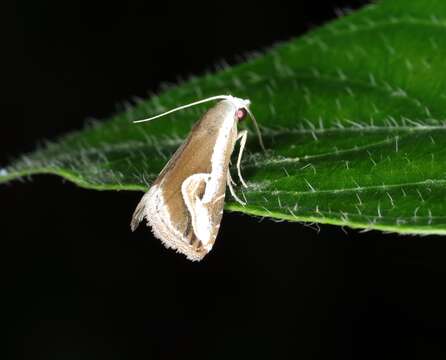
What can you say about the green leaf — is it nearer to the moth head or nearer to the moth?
the moth

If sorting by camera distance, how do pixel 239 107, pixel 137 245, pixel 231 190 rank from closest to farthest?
pixel 231 190, pixel 239 107, pixel 137 245

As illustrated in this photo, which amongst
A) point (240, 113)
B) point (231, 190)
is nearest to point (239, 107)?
point (240, 113)

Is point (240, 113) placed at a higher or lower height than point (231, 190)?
higher

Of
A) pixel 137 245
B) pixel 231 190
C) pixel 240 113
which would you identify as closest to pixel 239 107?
pixel 240 113

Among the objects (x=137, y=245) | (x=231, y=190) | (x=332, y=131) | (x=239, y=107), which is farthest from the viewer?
(x=137, y=245)

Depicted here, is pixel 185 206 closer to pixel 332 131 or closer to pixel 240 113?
pixel 240 113

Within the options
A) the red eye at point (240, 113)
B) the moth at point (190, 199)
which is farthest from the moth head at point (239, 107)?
the moth at point (190, 199)

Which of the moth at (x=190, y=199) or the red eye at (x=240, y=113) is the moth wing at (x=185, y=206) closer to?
the moth at (x=190, y=199)

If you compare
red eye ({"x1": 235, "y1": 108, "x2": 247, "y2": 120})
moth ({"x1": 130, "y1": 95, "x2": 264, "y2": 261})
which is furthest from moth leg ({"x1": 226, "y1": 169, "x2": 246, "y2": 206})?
red eye ({"x1": 235, "y1": 108, "x2": 247, "y2": 120})

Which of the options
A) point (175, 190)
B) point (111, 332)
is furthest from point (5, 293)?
point (175, 190)

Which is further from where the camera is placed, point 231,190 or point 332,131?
point 332,131
